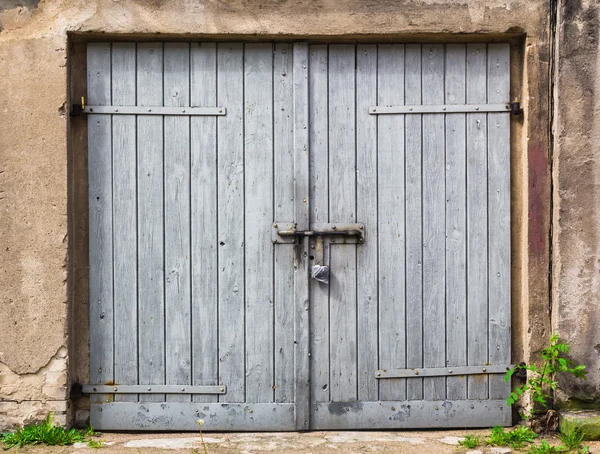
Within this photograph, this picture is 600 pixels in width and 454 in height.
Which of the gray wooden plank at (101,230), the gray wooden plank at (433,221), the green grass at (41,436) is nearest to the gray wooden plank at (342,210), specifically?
the gray wooden plank at (433,221)

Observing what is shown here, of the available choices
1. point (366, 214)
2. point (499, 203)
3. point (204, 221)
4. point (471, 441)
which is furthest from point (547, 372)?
point (204, 221)

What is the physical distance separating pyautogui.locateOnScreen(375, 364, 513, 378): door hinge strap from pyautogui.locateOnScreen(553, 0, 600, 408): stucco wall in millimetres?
363

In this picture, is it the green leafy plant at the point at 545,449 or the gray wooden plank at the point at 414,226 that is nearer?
the green leafy plant at the point at 545,449

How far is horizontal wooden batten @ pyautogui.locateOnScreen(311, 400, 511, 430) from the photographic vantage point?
138 inches

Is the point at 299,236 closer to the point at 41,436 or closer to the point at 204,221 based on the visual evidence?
the point at 204,221

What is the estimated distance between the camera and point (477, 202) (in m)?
3.52

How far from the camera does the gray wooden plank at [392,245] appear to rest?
11.5ft

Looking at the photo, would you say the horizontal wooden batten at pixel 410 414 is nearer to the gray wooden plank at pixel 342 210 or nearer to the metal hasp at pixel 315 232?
the gray wooden plank at pixel 342 210

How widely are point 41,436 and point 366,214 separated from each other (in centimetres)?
205

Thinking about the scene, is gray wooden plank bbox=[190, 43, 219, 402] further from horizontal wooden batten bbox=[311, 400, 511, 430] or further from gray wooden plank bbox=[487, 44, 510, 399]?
gray wooden plank bbox=[487, 44, 510, 399]

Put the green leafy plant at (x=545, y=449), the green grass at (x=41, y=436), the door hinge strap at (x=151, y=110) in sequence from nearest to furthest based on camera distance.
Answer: the green leafy plant at (x=545, y=449) → the green grass at (x=41, y=436) → the door hinge strap at (x=151, y=110)

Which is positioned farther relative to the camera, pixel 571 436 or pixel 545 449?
pixel 571 436

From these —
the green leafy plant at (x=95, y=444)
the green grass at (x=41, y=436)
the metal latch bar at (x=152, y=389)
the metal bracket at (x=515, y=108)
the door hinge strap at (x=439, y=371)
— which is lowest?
the green leafy plant at (x=95, y=444)

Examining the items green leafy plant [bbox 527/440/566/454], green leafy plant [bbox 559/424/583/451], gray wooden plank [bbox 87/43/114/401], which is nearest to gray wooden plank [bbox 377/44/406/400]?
green leafy plant [bbox 527/440/566/454]
